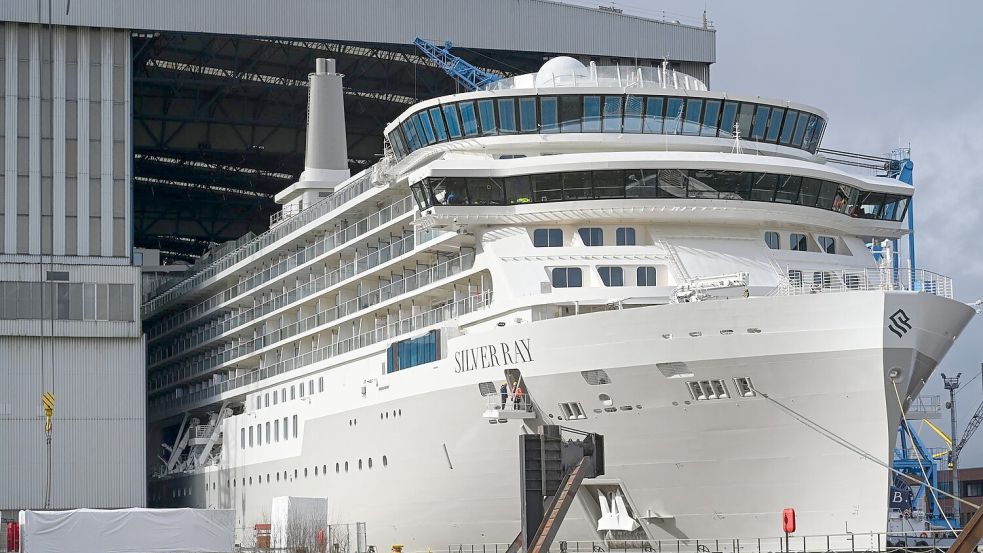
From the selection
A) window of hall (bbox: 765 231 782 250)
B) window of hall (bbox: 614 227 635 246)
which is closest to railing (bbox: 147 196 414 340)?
window of hall (bbox: 614 227 635 246)

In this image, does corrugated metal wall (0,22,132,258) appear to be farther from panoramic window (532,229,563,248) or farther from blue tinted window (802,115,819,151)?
blue tinted window (802,115,819,151)

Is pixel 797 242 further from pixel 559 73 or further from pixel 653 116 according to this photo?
pixel 559 73

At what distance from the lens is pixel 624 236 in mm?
35875

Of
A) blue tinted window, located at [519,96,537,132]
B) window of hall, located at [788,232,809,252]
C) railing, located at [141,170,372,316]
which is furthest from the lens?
railing, located at [141,170,372,316]

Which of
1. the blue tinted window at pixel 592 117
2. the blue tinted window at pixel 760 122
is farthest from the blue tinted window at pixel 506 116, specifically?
the blue tinted window at pixel 760 122

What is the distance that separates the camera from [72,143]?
5431 centimetres

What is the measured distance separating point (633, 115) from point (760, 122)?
348cm

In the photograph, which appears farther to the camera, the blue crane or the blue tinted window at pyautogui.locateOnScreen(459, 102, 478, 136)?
the blue crane

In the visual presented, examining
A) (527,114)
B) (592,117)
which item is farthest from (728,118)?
(527,114)

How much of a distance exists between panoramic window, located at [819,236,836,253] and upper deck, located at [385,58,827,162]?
2913 millimetres

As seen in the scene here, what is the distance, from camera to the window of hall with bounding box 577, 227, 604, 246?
35.9m

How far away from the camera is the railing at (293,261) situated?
139 ft

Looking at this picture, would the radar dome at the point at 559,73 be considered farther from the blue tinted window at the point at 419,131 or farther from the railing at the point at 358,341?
the railing at the point at 358,341

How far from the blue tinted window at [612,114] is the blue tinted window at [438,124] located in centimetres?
434
